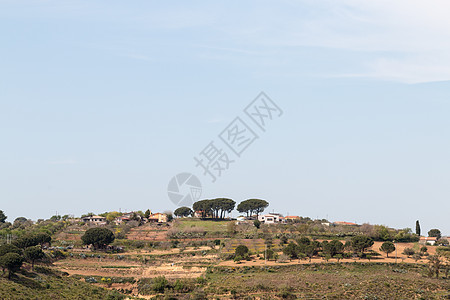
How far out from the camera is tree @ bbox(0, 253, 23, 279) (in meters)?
63.2

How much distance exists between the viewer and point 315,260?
8719cm

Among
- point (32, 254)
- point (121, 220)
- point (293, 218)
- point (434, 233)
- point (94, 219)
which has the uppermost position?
point (293, 218)

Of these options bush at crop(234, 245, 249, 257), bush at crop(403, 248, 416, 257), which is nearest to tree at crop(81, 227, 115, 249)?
bush at crop(234, 245, 249, 257)

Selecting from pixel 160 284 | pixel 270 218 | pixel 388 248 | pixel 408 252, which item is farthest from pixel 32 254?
pixel 270 218

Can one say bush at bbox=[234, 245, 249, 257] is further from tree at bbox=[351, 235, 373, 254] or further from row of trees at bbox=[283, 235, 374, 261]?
tree at bbox=[351, 235, 373, 254]

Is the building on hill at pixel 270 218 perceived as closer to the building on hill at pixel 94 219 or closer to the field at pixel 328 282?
the building on hill at pixel 94 219

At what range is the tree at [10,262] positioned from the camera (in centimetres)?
6319

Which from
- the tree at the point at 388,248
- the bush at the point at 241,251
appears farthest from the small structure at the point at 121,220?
the tree at the point at 388,248

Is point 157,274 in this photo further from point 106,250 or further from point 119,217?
point 119,217

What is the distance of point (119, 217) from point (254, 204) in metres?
39.5

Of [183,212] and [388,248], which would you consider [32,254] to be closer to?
[388,248]

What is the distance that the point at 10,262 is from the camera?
208 ft

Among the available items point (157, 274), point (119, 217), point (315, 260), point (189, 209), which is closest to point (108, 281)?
point (157, 274)

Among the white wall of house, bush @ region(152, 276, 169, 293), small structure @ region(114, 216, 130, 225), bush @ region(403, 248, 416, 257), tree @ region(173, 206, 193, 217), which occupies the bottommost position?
bush @ region(152, 276, 169, 293)
